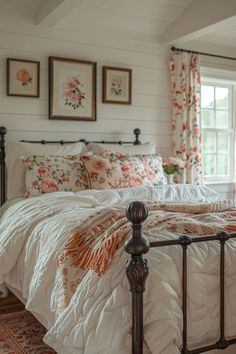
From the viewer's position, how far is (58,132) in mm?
3715

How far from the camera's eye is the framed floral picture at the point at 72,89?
366cm

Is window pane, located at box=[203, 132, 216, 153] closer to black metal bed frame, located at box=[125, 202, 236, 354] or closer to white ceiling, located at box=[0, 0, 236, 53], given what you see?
white ceiling, located at box=[0, 0, 236, 53]

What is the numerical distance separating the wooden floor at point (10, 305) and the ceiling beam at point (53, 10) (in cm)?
214

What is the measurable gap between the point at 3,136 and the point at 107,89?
1.09m

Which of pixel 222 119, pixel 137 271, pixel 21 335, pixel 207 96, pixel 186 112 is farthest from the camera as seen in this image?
pixel 222 119

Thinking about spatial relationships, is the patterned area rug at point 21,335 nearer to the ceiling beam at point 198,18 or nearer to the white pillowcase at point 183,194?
the white pillowcase at point 183,194

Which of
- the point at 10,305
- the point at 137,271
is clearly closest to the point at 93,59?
the point at 10,305

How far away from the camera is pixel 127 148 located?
3.77 meters

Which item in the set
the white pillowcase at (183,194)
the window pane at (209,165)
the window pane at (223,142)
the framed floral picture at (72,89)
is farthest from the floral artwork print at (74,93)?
the window pane at (223,142)

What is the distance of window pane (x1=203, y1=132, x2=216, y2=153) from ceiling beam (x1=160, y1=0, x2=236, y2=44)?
1.13 m

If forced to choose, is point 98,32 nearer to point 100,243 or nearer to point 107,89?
point 107,89

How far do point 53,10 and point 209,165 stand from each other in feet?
7.83

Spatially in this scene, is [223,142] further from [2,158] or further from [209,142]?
[2,158]

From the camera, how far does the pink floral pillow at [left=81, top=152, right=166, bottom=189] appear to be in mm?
3211
